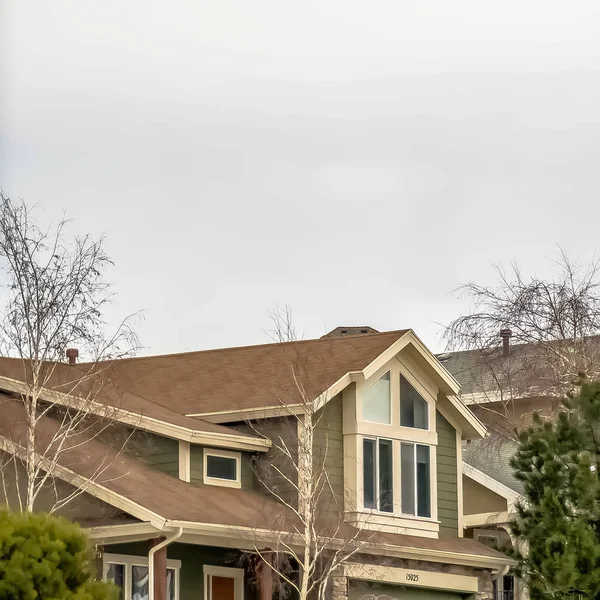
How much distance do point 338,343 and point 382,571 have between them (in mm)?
5018

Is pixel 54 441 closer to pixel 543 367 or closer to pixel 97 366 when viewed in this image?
pixel 97 366

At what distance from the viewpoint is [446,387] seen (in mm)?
31344

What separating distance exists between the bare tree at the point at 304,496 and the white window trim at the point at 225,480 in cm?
36

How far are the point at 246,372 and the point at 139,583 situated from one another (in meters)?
6.32

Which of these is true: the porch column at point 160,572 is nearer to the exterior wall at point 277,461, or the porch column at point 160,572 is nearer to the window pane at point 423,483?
the exterior wall at point 277,461

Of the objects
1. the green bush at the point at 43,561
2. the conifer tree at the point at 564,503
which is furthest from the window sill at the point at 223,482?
the green bush at the point at 43,561

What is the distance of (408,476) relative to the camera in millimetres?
30547

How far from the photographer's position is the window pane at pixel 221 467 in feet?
94.1

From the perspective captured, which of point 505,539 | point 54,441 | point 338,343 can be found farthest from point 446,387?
point 54,441

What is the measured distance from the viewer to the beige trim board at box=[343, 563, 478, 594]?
90.7ft

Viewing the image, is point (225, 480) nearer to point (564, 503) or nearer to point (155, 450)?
point (155, 450)

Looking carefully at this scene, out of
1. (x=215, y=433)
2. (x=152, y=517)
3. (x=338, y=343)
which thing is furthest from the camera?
(x=338, y=343)

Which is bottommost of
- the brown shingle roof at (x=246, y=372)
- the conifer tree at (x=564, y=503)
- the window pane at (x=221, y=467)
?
the conifer tree at (x=564, y=503)

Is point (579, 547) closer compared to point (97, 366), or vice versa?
point (579, 547)
